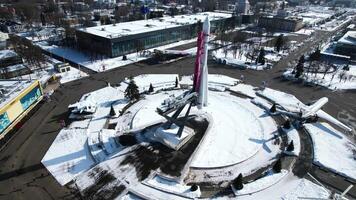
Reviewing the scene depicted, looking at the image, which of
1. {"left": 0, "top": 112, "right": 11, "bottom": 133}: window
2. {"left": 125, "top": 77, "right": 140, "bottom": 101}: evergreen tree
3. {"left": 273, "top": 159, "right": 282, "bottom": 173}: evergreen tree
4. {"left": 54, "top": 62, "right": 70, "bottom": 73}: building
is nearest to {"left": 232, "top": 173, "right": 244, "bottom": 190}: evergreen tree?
{"left": 273, "top": 159, "right": 282, "bottom": 173}: evergreen tree

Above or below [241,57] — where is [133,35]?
above

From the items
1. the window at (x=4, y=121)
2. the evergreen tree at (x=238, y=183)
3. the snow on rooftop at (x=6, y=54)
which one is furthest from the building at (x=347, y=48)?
the snow on rooftop at (x=6, y=54)

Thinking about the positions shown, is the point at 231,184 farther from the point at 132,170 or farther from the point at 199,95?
the point at 199,95

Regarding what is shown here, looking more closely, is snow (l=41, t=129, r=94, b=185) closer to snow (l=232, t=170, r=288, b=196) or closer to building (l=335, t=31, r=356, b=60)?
snow (l=232, t=170, r=288, b=196)

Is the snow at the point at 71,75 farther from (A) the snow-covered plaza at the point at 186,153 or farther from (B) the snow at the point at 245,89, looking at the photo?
(B) the snow at the point at 245,89

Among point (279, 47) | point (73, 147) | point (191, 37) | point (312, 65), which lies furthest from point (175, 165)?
point (191, 37)

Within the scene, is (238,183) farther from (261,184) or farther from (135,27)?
(135,27)

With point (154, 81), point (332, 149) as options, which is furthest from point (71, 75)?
point (332, 149)
